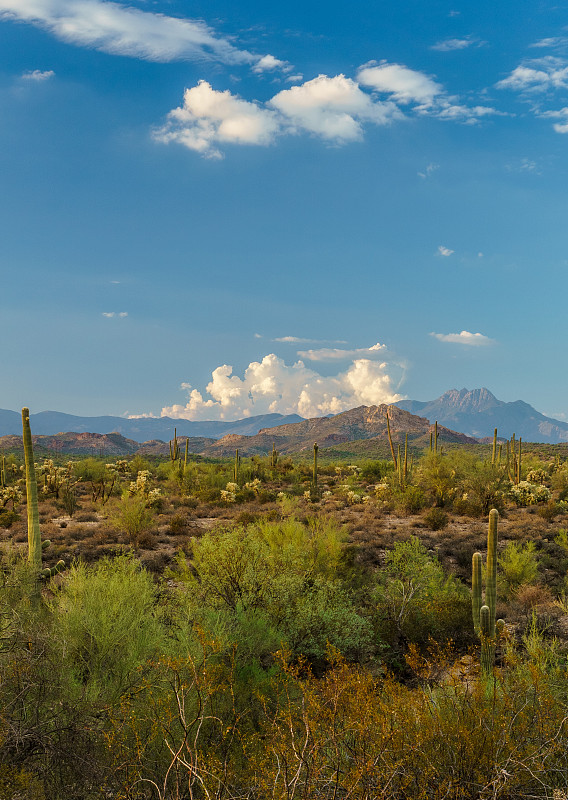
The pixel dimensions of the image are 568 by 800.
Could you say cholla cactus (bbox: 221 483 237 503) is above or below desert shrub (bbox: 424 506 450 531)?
above

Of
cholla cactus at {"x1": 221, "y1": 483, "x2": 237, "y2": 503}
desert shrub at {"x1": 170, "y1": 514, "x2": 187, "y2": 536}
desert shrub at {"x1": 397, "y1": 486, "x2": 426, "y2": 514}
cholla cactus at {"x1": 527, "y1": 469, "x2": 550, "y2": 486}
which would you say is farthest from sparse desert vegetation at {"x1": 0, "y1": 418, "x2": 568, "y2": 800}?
cholla cactus at {"x1": 527, "y1": 469, "x2": 550, "y2": 486}

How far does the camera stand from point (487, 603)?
9.91 m

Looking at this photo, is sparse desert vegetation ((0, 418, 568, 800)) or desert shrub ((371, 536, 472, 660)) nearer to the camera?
sparse desert vegetation ((0, 418, 568, 800))

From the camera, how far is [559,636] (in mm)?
10250

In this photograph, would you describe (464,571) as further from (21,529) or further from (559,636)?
(21,529)

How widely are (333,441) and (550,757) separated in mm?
184820

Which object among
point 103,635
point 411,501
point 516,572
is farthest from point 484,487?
point 103,635

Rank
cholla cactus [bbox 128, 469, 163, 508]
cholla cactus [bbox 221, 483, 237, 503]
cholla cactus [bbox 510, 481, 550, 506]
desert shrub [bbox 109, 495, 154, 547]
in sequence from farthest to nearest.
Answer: cholla cactus [bbox 221, 483, 237, 503]
cholla cactus [bbox 510, 481, 550, 506]
cholla cactus [bbox 128, 469, 163, 508]
desert shrub [bbox 109, 495, 154, 547]

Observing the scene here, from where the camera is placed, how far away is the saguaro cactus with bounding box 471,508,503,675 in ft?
25.0

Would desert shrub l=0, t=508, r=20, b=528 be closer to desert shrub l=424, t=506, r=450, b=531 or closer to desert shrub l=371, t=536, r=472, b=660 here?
desert shrub l=371, t=536, r=472, b=660

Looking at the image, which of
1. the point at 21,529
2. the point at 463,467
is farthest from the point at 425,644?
the point at 463,467

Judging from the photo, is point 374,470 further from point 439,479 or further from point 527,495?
point 527,495

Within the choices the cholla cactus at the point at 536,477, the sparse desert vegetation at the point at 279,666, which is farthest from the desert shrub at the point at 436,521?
the cholla cactus at the point at 536,477

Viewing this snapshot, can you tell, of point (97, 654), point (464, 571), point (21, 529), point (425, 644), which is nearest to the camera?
point (97, 654)
